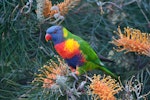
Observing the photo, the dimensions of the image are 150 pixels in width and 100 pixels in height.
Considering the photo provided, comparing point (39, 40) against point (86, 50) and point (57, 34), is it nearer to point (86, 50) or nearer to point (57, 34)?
point (57, 34)

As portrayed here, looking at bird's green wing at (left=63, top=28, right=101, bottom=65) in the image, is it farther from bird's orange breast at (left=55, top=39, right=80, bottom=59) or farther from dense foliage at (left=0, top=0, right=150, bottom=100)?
dense foliage at (left=0, top=0, right=150, bottom=100)

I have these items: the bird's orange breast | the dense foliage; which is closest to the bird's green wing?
the bird's orange breast

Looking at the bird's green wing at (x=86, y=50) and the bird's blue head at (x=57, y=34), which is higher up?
the bird's blue head at (x=57, y=34)

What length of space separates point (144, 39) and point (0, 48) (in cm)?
81

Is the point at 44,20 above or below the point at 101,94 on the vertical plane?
above

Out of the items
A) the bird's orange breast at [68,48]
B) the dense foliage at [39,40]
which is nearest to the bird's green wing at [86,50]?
the bird's orange breast at [68,48]

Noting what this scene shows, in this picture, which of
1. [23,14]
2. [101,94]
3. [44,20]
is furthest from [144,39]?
[23,14]

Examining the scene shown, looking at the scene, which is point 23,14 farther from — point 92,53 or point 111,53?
point 111,53

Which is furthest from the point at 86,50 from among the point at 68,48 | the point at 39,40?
the point at 39,40

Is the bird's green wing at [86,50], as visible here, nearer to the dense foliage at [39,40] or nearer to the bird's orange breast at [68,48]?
the bird's orange breast at [68,48]

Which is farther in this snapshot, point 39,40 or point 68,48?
point 39,40

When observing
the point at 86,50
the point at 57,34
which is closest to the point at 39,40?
the point at 57,34

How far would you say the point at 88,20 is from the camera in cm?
249

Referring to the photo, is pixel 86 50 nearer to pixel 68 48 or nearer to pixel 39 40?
pixel 68 48
